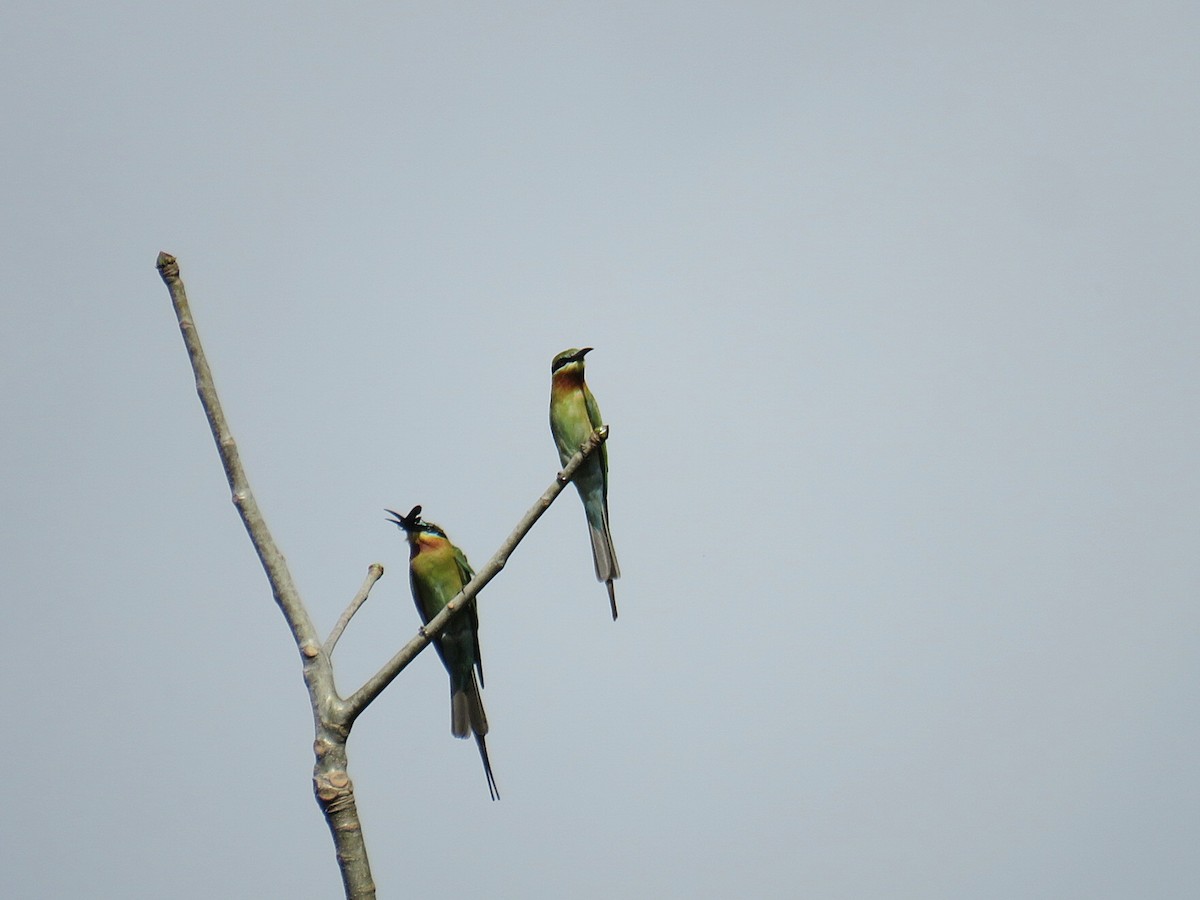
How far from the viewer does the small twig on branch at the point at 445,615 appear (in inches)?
113

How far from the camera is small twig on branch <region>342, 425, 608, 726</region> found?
2.88 m

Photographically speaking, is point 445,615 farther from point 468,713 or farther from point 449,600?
point 449,600

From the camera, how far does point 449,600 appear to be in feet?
22.1

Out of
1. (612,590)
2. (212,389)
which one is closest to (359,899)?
(212,389)

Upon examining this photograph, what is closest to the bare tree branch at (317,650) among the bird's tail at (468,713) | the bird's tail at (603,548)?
the bird's tail at (468,713)

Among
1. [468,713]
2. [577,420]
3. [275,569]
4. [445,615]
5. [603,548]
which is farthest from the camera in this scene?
[577,420]

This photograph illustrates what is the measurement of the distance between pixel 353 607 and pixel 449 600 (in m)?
3.24

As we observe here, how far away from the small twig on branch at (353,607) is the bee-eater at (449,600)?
6.52 feet

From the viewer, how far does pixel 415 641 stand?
299cm

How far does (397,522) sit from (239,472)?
4128 mm

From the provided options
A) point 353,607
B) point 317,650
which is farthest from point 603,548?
point 317,650

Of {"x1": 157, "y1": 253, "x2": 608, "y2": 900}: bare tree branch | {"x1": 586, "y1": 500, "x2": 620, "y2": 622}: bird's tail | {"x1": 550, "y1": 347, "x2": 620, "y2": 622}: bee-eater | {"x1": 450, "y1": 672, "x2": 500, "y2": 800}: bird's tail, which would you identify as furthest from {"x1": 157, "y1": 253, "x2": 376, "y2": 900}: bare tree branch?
{"x1": 550, "y1": 347, "x2": 620, "y2": 622}: bee-eater

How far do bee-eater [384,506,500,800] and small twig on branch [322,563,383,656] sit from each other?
1.99 m

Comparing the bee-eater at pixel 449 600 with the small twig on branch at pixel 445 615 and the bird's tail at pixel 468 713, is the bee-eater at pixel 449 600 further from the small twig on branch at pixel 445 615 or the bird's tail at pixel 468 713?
the small twig on branch at pixel 445 615
